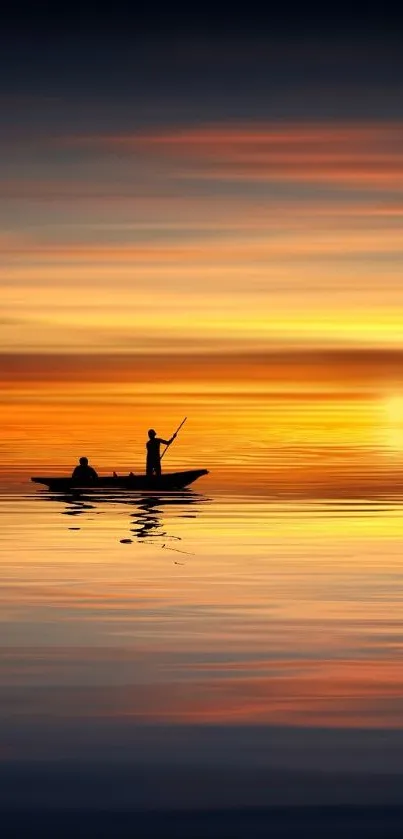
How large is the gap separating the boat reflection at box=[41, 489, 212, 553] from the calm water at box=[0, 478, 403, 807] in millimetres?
1359

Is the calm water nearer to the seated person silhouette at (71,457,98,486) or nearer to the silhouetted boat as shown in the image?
the seated person silhouette at (71,457,98,486)

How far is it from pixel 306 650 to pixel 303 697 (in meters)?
2.99

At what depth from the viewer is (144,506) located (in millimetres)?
48500

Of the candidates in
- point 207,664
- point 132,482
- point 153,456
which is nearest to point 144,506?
Answer: point 132,482

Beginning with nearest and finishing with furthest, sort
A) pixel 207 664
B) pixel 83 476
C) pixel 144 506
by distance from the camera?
pixel 207 664, pixel 144 506, pixel 83 476

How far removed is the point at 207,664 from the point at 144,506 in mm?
29644

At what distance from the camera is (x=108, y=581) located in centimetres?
2752

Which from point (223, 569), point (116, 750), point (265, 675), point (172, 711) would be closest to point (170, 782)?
point (116, 750)

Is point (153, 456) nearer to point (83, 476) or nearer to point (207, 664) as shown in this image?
point (83, 476)

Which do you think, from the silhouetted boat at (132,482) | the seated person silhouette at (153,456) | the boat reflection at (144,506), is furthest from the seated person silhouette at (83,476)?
the seated person silhouette at (153,456)

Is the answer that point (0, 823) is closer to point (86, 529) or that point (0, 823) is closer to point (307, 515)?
point (86, 529)

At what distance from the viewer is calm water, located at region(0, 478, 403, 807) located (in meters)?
14.0

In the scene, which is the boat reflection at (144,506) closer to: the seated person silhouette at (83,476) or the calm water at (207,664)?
the seated person silhouette at (83,476)

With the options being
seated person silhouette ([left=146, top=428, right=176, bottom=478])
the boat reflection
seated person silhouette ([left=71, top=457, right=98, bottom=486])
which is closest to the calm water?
the boat reflection
